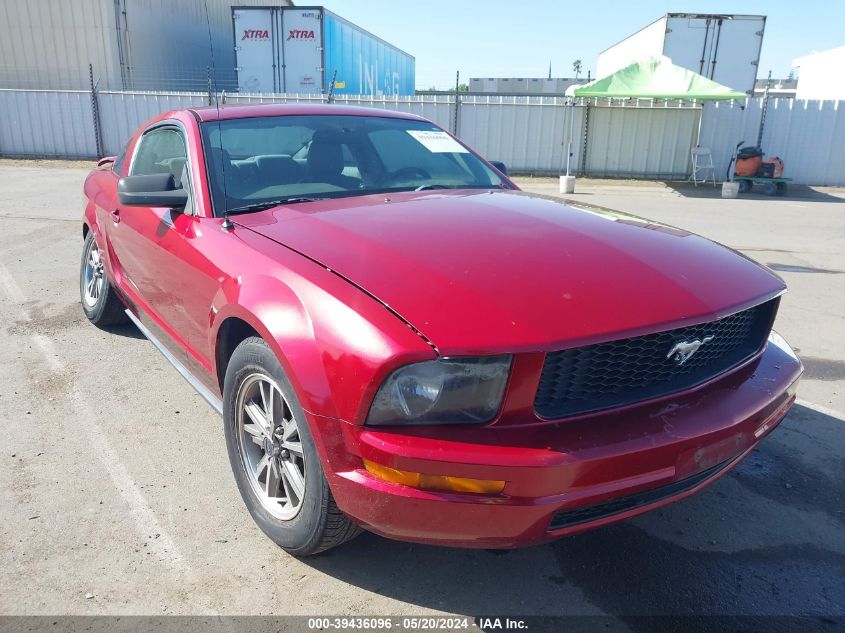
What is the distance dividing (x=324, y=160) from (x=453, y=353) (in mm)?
1845

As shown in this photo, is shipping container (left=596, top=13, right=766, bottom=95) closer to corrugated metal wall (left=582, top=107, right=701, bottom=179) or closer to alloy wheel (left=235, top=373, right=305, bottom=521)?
corrugated metal wall (left=582, top=107, right=701, bottom=179)

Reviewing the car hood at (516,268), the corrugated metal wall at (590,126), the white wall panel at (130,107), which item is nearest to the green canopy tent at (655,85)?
the corrugated metal wall at (590,126)

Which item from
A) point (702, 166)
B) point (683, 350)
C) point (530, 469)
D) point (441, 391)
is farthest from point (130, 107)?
point (530, 469)

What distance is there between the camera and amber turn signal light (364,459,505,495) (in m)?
1.78

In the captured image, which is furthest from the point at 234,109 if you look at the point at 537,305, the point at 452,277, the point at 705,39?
the point at 705,39

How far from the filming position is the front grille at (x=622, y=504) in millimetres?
1889

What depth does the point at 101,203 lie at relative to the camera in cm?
434

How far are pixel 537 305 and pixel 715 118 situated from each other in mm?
16437

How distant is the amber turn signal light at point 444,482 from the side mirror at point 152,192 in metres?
1.77

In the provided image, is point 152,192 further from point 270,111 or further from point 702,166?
point 702,166

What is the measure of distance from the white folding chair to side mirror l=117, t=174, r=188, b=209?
50.1ft

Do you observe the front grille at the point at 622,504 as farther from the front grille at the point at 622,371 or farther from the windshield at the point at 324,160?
the windshield at the point at 324,160

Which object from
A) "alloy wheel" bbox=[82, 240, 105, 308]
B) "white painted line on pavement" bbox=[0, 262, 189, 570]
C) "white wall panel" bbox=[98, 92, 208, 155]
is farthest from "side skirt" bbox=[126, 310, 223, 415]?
"white wall panel" bbox=[98, 92, 208, 155]

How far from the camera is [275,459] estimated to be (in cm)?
239
